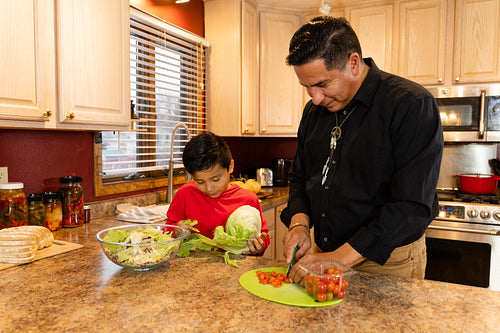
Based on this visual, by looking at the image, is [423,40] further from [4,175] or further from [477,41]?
[4,175]

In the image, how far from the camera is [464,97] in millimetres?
3080

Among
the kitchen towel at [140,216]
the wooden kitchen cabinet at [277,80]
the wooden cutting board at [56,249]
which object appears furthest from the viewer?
the wooden kitchen cabinet at [277,80]

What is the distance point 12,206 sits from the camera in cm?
169

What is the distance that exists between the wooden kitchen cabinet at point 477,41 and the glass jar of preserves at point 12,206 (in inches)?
126

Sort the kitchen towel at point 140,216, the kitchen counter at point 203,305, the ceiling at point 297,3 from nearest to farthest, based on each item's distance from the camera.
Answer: the kitchen counter at point 203,305 < the kitchen towel at point 140,216 < the ceiling at point 297,3

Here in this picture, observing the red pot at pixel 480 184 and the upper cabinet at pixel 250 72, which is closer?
the red pot at pixel 480 184

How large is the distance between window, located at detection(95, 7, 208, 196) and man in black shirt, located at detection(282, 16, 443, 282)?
1.33m

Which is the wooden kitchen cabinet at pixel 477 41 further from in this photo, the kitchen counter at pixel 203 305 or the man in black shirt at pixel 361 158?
the kitchen counter at pixel 203 305

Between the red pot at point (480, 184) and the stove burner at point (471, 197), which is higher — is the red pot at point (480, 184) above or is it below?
above

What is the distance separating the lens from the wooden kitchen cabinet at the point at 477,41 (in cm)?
297

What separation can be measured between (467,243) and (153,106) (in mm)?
2529

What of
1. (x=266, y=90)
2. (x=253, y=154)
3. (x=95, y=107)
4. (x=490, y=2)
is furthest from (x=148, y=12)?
(x=490, y=2)

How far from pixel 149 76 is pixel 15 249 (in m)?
1.72

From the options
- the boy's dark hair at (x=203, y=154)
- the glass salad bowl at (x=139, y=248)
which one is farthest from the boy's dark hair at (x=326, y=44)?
the glass salad bowl at (x=139, y=248)
